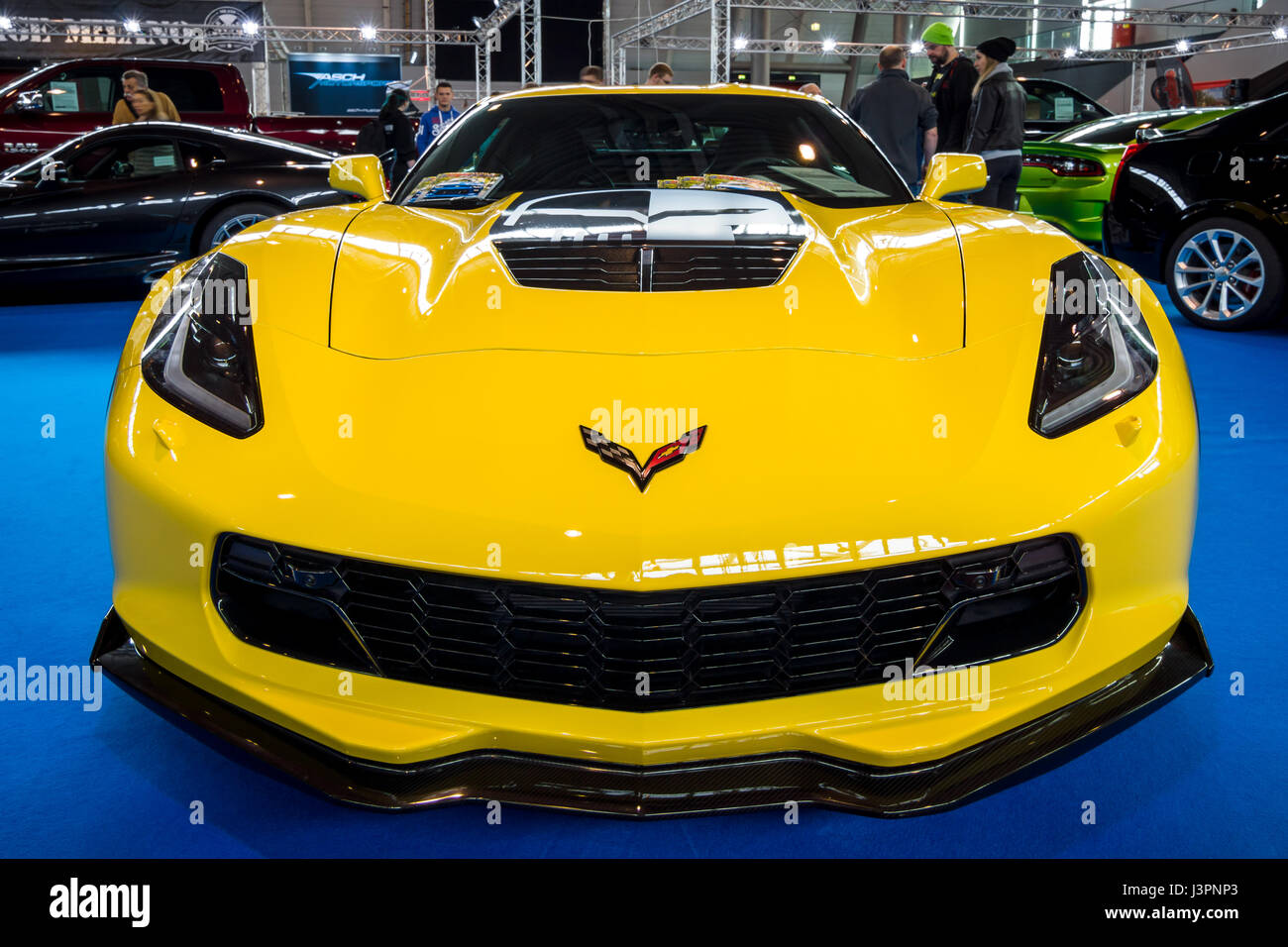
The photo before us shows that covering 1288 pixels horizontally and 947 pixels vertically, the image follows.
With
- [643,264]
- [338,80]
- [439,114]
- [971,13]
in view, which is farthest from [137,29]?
[643,264]

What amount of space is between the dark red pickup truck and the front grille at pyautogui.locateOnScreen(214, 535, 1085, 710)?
10416 mm

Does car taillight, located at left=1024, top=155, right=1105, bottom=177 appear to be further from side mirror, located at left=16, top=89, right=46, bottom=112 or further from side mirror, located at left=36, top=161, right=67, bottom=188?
side mirror, located at left=16, top=89, right=46, bottom=112

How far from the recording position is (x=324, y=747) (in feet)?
4.30

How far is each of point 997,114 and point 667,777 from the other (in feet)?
18.7

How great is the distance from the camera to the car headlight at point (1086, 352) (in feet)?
4.70

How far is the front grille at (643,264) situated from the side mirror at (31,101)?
34.3 ft

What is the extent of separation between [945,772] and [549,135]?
6.32 feet

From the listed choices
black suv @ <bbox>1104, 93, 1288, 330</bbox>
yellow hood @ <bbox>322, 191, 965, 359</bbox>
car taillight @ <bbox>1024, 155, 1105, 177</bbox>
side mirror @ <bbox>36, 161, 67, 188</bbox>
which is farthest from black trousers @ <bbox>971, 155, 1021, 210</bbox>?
side mirror @ <bbox>36, 161, 67, 188</bbox>

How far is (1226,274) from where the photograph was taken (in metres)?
5.25

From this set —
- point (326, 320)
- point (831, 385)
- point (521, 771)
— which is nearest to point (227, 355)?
point (326, 320)

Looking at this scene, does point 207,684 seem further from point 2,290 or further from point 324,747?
point 2,290

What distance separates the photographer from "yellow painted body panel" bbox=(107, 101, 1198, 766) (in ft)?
4.10

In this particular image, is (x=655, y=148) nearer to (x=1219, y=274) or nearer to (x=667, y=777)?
(x=667, y=777)

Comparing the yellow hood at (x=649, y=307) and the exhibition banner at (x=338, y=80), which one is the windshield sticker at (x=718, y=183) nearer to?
the yellow hood at (x=649, y=307)
